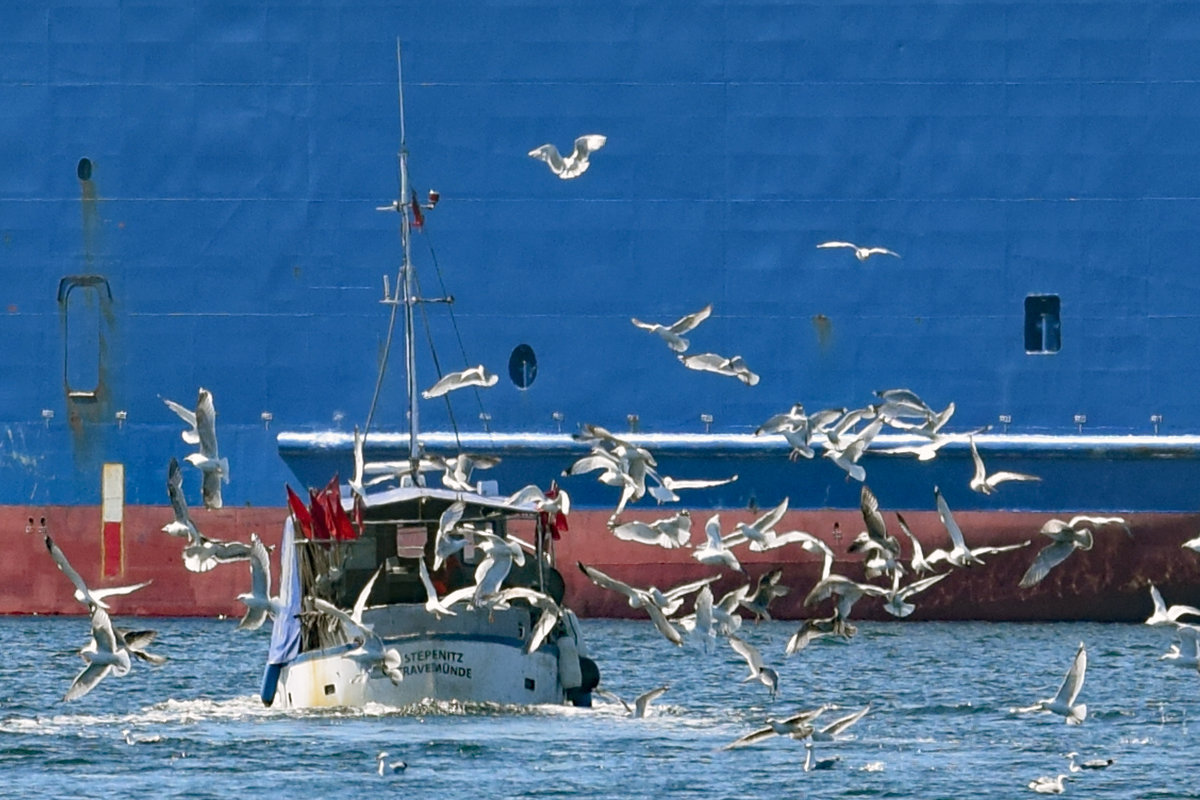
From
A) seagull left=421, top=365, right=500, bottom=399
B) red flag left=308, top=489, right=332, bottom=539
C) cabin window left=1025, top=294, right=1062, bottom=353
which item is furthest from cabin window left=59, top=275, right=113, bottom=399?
seagull left=421, top=365, right=500, bottom=399

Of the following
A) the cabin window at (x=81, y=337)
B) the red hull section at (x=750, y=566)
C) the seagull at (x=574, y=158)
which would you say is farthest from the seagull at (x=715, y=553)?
the cabin window at (x=81, y=337)

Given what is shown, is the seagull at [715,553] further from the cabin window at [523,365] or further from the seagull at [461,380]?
the cabin window at [523,365]

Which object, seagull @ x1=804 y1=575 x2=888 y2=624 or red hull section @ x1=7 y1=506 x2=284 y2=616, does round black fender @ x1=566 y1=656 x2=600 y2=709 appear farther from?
red hull section @ x1=7 y1=506 x2=284 y2=616

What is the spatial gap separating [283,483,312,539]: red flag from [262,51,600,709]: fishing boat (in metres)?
0.02

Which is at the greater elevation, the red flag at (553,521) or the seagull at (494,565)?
the red flag at (553,521)

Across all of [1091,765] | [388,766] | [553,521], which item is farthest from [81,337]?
[1091,765]

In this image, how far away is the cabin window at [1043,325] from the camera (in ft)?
143

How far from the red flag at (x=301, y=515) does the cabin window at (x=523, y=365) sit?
13.3 m

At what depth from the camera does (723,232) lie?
43562mm

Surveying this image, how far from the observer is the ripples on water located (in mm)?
24875

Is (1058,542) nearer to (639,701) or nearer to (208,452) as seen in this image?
(639,701)

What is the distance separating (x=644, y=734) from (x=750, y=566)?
570 inches

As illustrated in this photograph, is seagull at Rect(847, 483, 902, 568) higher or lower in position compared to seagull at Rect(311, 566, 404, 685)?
higher

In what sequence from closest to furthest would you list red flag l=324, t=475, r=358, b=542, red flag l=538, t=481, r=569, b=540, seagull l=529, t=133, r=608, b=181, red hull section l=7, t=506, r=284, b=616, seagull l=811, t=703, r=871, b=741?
seagull l=811, t=703, r=871, b=741
seagull l=529, t=133, r=608, b=181
red flag l=324, t=475, r=358, b=542
red flag l=538, t=481, r=569, b=540
red hull section l=7, t=506, r=284, b=616
